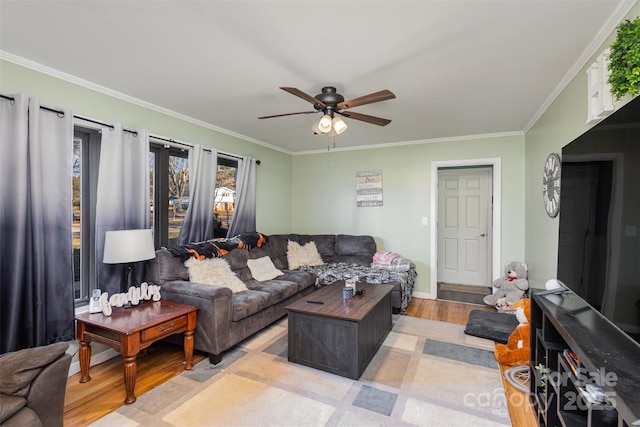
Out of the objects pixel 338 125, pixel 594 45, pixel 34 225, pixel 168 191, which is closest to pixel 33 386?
pixel 34 225

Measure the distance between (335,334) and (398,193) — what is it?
2959 mm

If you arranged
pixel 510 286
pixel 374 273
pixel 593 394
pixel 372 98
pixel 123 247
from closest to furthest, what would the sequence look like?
1. pixel 593 394
2. pixel 372 98
3. pixel 123 247
4. pixel 510 286
5. pixel 374 273

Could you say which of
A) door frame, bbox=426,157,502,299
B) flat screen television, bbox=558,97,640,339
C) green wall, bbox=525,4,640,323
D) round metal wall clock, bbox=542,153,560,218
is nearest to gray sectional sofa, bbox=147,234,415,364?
door frame, bbox=426,157,502,299

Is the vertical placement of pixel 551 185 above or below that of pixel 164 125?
below

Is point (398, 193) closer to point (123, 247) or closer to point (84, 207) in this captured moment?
point (123, 247)

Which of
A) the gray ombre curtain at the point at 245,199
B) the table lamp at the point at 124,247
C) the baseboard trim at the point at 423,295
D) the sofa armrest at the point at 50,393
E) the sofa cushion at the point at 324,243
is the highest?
the gray ombre curtain at the point at 245,199

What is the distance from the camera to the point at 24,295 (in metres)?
2.20

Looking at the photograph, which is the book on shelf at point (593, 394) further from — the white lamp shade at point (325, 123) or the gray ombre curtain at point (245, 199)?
the gray ombre curtain at point (245, 199)

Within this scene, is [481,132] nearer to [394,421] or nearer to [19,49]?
[394,421]

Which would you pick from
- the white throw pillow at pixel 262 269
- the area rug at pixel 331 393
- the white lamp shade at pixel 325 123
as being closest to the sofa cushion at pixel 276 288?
the white throw pillow at pixel 262 269

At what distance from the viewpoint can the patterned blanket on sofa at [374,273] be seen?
3928 millimetres

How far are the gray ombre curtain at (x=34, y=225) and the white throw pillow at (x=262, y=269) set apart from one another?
1837 millimetres

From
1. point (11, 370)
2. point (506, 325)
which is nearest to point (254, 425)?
point (11, 370)

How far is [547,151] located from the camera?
314cm
